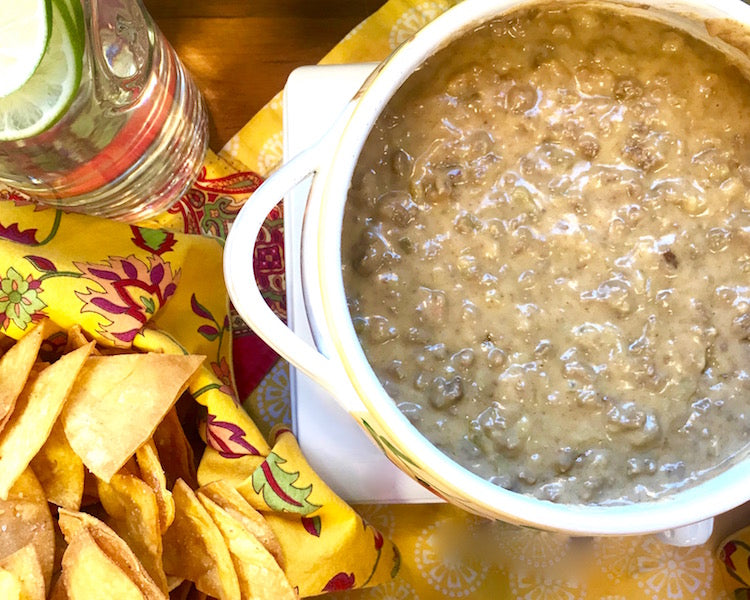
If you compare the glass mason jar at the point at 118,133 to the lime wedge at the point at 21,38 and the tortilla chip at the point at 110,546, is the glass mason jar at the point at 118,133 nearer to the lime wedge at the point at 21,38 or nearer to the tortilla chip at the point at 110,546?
the lime wedge at the point at 21,38

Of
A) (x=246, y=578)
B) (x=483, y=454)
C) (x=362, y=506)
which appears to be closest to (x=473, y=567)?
(x=362, y=506)

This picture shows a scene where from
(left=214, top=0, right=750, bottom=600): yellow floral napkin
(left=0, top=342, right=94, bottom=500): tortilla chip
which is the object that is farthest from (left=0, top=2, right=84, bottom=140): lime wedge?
(left=214, top=0, right=750, bottom=600): yellow floral napkin

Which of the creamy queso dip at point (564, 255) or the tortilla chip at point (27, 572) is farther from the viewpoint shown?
the tortilla chip at point (27, 572)

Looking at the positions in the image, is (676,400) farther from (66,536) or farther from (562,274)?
(66,536)

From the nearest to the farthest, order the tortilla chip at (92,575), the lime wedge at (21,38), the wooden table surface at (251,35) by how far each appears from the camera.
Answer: the lime wedge at (21,38)
the tortilla chip at (92,575)
the wooden table surface at (251,35)

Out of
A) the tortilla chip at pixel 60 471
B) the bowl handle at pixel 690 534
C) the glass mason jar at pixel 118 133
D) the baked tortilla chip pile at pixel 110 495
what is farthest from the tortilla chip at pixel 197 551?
the bowl handle at pixel 690 534

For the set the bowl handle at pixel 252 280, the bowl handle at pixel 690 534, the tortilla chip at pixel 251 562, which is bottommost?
the bowl handle at pixel 690 534
